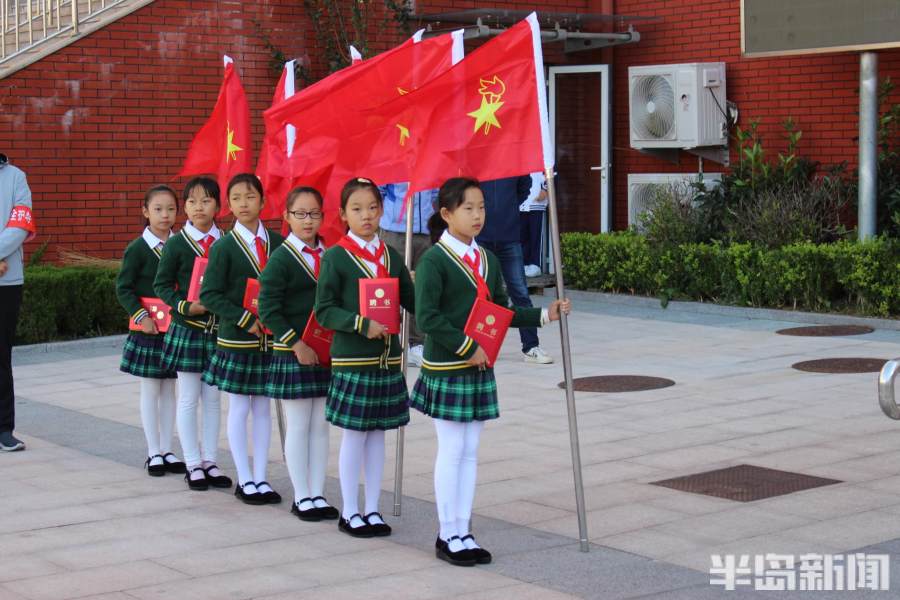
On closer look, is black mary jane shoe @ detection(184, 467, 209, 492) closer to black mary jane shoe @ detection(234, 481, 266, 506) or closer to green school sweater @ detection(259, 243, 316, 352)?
black mary jane shoe @ detection(234, 481, 266, 506)

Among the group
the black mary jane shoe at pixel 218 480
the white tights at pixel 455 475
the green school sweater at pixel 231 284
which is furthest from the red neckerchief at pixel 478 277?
the black mary jane shoe at pixel 218 480

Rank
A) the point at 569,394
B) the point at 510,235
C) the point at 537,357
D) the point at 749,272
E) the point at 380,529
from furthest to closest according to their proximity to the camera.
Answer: the point at 749,272 → the point at 537,357 → the point at 510,235 → the point at 380,529 → the point at 569,394

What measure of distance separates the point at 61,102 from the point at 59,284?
214cm

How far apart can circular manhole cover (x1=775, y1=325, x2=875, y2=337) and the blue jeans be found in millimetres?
2545

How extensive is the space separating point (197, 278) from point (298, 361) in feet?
3.29

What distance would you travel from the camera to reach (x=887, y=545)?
222 inches

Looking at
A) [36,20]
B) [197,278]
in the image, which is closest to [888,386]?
[197,278]

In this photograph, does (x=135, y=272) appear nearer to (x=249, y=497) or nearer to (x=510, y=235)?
(x=249, y=497)

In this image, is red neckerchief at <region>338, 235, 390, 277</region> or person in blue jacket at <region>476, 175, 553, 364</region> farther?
person in blue jacket at <region>476, 175, 553, 364</region>

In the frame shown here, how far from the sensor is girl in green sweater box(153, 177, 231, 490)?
7262mm

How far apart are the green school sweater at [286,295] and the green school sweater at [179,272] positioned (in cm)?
91

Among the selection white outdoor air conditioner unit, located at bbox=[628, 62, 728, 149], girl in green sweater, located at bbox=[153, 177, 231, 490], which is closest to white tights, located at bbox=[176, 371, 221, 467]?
girl in green sweater, located at bbox=[153, 177, 231, 490]

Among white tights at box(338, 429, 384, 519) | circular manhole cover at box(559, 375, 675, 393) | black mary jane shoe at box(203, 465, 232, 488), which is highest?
white tights at box(338, 429, 384, 519)

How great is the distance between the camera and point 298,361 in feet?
21.0
